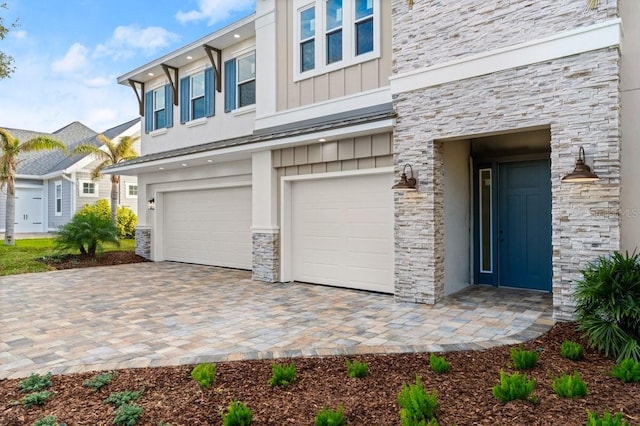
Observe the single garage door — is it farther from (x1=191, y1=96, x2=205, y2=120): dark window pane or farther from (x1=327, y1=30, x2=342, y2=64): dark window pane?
(x1=327, y1=30, x2=342, y2=64): dark window pane

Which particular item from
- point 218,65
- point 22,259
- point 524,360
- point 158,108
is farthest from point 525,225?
point 22,259

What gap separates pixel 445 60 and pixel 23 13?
10175 mm

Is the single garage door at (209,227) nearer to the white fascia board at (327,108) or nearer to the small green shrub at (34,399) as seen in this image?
the white fascia board at (327,108)

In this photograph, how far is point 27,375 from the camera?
392cm

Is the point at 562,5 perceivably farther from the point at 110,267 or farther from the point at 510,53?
the point at 110,267

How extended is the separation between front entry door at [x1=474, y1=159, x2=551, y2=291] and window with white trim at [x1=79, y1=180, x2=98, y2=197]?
20.6 meters

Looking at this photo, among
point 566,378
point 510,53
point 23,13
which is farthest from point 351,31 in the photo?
point 23,13

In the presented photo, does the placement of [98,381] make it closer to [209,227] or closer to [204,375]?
[204,375]

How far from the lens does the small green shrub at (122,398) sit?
129 inches

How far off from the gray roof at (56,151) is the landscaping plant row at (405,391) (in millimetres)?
21314

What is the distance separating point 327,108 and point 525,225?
14.5 ft

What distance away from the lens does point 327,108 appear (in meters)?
8.39

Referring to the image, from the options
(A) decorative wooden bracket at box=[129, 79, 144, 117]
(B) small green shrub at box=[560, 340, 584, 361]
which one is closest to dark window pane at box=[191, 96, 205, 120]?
(A) decorative wooden bracket at box=[129, 79, 144, 117]

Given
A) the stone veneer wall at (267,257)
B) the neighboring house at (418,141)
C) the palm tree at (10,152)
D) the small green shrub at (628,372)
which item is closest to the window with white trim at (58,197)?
the palm tree at (10,152)
